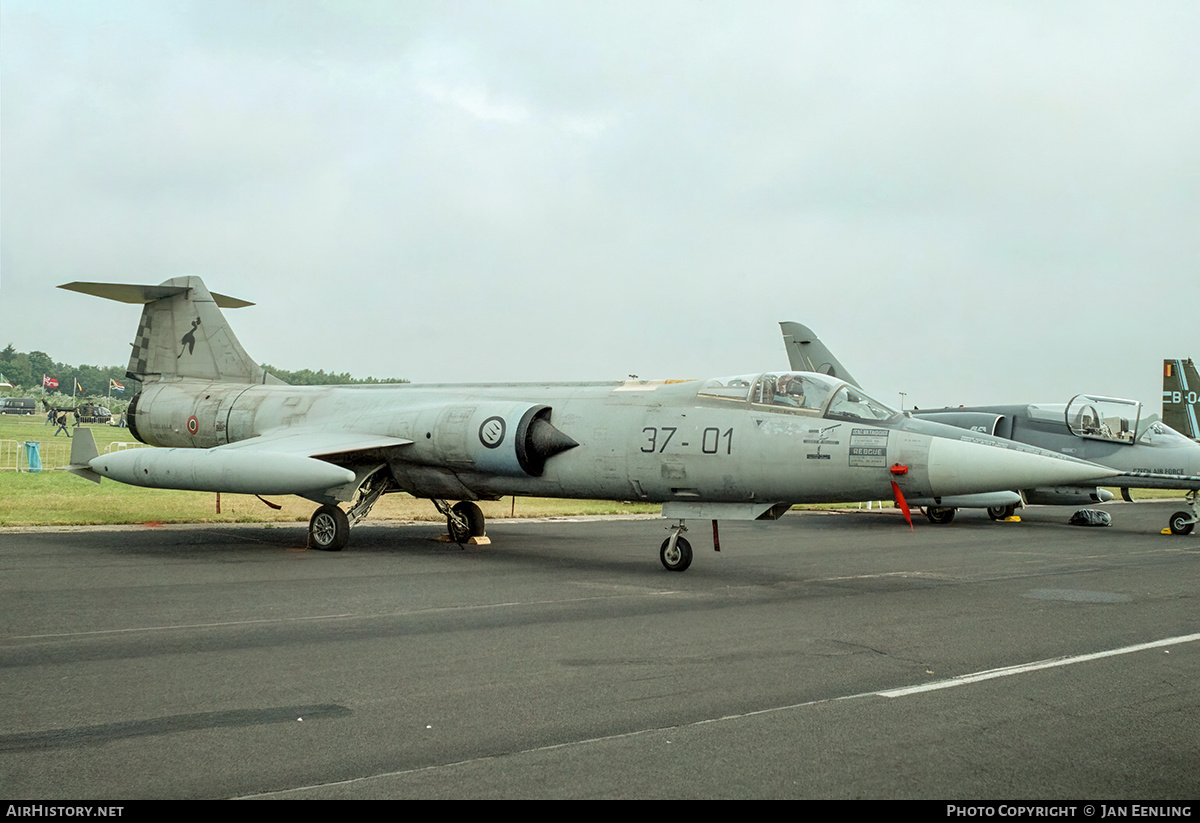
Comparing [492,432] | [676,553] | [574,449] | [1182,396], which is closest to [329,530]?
[492,432]

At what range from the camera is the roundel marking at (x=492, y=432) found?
13.0 m

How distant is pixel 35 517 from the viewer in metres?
16.8

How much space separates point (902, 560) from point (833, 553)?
1.15m

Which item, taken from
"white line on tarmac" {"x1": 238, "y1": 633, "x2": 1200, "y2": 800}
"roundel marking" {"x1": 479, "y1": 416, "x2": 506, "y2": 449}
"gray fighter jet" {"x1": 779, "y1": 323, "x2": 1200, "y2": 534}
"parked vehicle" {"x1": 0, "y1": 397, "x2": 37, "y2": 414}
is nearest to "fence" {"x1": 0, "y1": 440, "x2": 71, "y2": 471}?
"roundel marking" {"x1": 479, "y1": 416, "x2": 506, "y2": 449}

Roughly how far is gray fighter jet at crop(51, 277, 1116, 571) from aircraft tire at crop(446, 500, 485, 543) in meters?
0.02

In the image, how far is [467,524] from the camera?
51.0 ft

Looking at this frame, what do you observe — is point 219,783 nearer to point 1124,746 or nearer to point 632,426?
point 1124,746

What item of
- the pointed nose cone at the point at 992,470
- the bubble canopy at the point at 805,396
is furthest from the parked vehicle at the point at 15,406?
the pointed nose cone at the point at 992,470

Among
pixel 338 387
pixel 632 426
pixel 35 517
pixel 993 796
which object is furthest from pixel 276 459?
pixel 993 796

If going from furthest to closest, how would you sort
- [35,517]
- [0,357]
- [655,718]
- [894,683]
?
[0,357]
[35,517]
[894,683]
[655,718]

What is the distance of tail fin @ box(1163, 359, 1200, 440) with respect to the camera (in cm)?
3931

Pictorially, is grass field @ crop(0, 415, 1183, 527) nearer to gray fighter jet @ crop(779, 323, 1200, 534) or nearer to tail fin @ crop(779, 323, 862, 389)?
tail fin @ crop(779, 323, 862, 389)

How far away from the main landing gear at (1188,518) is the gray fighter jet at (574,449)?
8706mm

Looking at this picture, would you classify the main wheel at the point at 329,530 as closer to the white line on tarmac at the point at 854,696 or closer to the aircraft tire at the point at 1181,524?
the white line on tarmac at the point at 854,696
